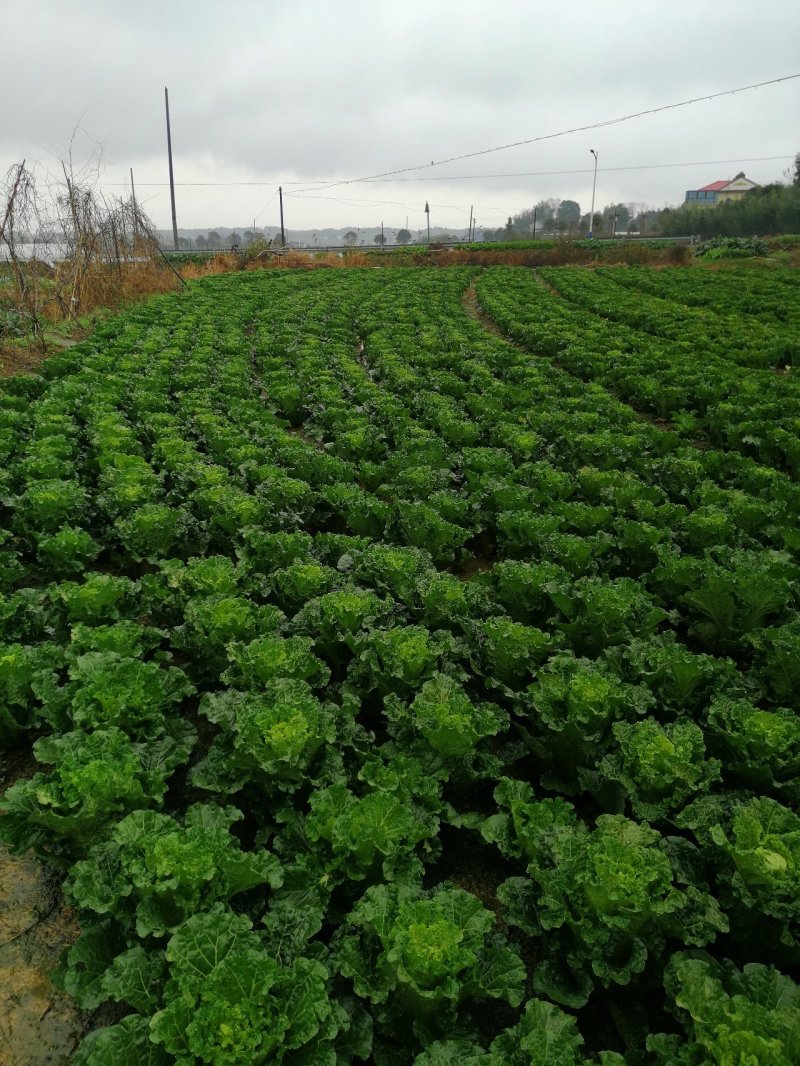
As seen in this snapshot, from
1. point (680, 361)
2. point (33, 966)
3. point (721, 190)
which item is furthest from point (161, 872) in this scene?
point (721, 190)

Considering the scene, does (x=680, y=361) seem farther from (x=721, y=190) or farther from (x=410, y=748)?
(x=721, y=190)

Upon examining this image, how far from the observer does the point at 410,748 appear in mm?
3643

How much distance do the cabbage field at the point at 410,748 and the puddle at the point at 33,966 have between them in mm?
171

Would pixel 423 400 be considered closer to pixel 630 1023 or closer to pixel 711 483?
pixel 711 483

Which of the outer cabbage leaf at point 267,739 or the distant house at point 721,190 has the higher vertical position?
the distant house at point 721,190

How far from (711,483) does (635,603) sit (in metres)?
2.82

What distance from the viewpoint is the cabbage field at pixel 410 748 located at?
8.20 ft

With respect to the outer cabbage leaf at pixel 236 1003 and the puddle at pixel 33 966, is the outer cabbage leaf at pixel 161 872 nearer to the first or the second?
the outer cabbage leaf at pixel 236 1003

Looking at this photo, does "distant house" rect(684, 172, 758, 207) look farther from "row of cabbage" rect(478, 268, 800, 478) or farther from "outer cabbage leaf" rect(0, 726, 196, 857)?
"outer cabbage leaf" rect(0, 726, 196, 857)

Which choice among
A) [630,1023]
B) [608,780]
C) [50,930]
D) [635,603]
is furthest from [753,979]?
[50,930]

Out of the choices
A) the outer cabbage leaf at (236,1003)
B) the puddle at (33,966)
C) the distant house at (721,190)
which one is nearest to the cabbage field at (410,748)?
the outer cabbage leaf at (236,1003)

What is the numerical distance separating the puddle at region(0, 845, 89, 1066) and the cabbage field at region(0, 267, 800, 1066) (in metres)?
0.17

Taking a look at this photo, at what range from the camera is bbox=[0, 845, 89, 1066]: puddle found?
8.84ft

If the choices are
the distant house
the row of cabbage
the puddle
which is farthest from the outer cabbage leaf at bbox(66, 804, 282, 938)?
the distant house
